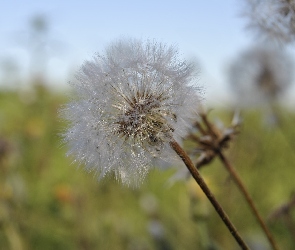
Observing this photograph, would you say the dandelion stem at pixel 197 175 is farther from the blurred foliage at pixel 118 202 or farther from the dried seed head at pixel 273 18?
the blurred foliage at pixel 118 202

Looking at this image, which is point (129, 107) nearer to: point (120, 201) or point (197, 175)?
point (197, 175)

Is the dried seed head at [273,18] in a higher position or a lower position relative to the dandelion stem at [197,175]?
higher

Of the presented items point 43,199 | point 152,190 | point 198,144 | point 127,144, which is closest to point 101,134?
point 127,144

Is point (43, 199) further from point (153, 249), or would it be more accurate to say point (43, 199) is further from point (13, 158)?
point (153, 249)

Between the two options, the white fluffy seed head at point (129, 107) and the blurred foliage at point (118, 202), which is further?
the blurred foliage at point (118, 202)

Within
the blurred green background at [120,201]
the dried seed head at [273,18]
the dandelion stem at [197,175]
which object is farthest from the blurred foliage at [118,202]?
the dandelion stem at [197,175]

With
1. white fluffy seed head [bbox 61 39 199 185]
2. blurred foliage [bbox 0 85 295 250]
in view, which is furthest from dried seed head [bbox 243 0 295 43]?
blurred foliage [bbox 0 85 295 250]

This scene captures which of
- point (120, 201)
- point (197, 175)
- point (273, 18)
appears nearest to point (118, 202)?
point (120, 201)
